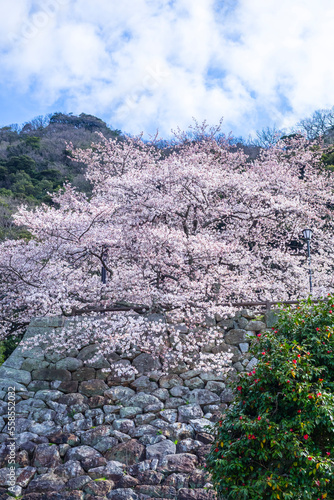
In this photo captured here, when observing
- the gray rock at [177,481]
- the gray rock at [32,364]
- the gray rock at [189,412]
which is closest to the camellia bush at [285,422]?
the gray rock at [177,481]

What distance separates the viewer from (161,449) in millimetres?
6098

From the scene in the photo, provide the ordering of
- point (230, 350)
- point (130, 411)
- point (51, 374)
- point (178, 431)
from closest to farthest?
point (178, 431) → point (130, 411) → point (51, 374) → point (230, 350)

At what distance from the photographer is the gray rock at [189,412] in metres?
6.77

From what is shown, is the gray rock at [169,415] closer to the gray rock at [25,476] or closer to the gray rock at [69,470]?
the gray rock at [69,470]

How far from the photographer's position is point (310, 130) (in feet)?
80.8

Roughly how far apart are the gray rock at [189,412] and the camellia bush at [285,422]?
2856mm

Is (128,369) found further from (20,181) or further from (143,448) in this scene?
(20,181)

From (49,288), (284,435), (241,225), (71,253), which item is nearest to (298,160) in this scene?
(241,225)

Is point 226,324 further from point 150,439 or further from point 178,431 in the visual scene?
point 150,439

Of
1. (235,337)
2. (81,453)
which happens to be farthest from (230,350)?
(81,453)

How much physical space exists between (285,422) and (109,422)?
3.93 metres

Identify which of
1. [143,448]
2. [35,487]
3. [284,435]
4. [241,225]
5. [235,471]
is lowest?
[35,487]

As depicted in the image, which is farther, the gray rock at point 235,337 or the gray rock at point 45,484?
the gray rock at point 235,337

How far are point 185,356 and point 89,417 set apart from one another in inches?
79.0
